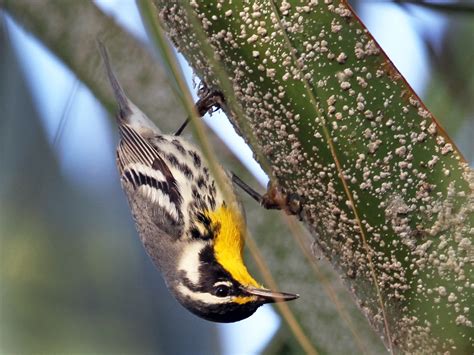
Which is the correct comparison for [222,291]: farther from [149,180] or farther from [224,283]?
[149,180]

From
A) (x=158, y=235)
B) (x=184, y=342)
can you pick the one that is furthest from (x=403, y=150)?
(x=158, y=235)

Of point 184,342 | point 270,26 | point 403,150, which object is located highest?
point 270,26

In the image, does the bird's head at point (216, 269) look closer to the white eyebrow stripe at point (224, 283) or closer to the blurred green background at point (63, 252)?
the white eyebrow stripe at point (224, 283)

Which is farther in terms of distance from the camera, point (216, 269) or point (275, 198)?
point (216, 269)

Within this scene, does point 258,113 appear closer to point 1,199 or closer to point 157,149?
point 1,199

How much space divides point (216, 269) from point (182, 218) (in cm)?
16

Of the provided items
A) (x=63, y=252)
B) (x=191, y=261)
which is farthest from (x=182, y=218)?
(x=63, y=252)

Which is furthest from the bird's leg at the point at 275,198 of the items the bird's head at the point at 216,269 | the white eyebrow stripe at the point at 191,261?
the white eyebrow stripe at the point at 191,261

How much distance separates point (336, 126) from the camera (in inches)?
18.4

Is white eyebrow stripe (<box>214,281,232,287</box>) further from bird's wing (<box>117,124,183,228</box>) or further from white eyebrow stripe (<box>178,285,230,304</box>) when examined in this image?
bird's wing (<box>117,124,183,228</box>)

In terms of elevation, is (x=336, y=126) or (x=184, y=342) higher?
(x=336, y=126)

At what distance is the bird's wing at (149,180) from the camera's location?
137 cm

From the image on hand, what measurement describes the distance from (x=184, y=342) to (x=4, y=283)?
113 mm

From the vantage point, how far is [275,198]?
558 millimetres
